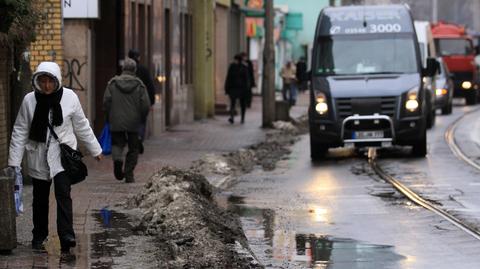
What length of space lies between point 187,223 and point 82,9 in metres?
8.80

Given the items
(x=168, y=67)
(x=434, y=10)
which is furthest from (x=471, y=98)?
(x=168, y=67)

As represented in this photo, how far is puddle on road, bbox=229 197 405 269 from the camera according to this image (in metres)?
10.1

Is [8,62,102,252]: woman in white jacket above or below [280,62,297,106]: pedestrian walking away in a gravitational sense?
above

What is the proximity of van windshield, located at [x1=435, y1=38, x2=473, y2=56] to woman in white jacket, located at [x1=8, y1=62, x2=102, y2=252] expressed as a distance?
4026cm

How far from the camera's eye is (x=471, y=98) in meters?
49.3

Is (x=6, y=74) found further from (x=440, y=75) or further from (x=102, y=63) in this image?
(x=440, y=75)

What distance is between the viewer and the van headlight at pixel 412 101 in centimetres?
2083

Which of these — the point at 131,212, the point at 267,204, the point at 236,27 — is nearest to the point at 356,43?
the point at 267,204

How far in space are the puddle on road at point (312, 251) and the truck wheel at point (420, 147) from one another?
870 centimetres

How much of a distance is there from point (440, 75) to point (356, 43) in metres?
16.4

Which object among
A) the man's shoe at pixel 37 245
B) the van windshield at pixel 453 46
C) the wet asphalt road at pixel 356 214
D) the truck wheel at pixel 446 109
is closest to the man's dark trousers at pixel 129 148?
the wet asphalt road at pixel 356 214

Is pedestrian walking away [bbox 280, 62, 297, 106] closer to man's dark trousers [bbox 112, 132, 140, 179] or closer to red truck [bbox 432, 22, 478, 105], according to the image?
red truck [bbox 432, 22, 478, 105]

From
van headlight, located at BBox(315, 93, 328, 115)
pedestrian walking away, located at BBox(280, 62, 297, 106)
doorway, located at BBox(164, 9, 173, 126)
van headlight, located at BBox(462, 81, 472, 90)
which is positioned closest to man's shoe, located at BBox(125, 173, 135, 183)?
van headlight, located at BBox(315, 93, 328, 115)

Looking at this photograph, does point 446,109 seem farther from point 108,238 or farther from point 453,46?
point 108,238
